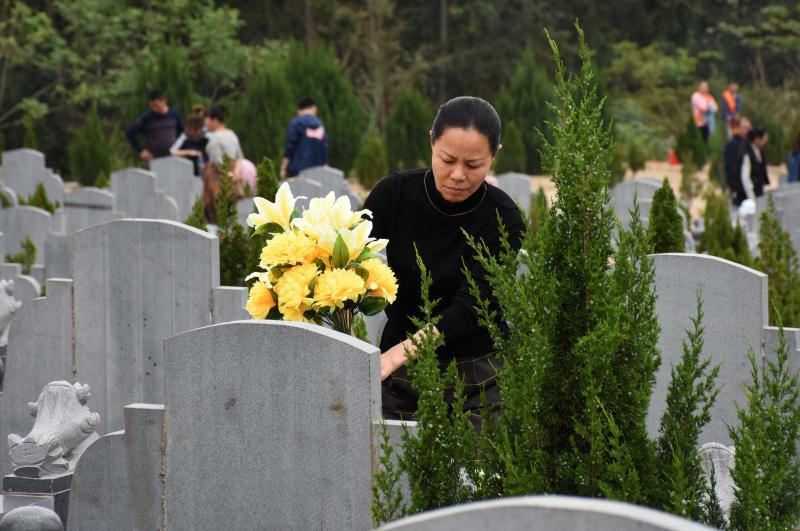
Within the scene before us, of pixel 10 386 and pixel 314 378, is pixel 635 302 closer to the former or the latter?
pixel 314 378

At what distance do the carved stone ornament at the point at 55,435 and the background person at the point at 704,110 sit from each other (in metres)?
24.4

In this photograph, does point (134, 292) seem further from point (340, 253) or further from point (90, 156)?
point (90, 156)

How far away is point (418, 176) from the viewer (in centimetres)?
454

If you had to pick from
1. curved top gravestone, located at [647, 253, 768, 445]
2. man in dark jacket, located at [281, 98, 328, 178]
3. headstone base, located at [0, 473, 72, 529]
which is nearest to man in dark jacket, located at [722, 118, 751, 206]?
man in dark jacket, located at [281, 98, 328, 178]

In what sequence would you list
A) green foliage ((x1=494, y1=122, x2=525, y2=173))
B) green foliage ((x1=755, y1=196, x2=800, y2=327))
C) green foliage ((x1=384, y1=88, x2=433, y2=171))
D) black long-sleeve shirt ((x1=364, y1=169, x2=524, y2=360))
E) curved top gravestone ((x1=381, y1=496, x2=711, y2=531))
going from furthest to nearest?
green foliage ((x1=384, y1=88, x2=433, y2=171)) → green foliage ((x1=494, y1=122, x2=525, y2=173)) → green foliage ((x1=755, y1=196, x2=800, y2=327)) → black long-sleeve shirt ((x1=364, y1=169, x2=524, y2=360)) → curved top gravestone ((x1=381, y1=496, x2=711, y2=531))

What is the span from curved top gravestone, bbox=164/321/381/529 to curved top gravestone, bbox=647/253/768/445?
2315 millimetres

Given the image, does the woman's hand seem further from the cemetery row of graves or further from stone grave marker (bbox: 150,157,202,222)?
stone grave marker (bbox: 150,157,202,222)

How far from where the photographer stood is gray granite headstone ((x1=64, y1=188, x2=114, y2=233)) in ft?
43.5

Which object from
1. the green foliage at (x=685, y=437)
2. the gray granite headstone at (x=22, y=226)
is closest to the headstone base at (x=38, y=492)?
the green foliage at (x=685, y=437)

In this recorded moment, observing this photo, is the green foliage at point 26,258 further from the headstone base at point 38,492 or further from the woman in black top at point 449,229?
the woman in black top at point 449,229

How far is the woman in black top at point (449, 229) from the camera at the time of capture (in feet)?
14.1

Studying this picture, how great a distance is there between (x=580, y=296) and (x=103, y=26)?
2855 centimetres

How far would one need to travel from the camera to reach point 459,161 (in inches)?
171

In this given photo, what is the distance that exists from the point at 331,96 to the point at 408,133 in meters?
1.68
